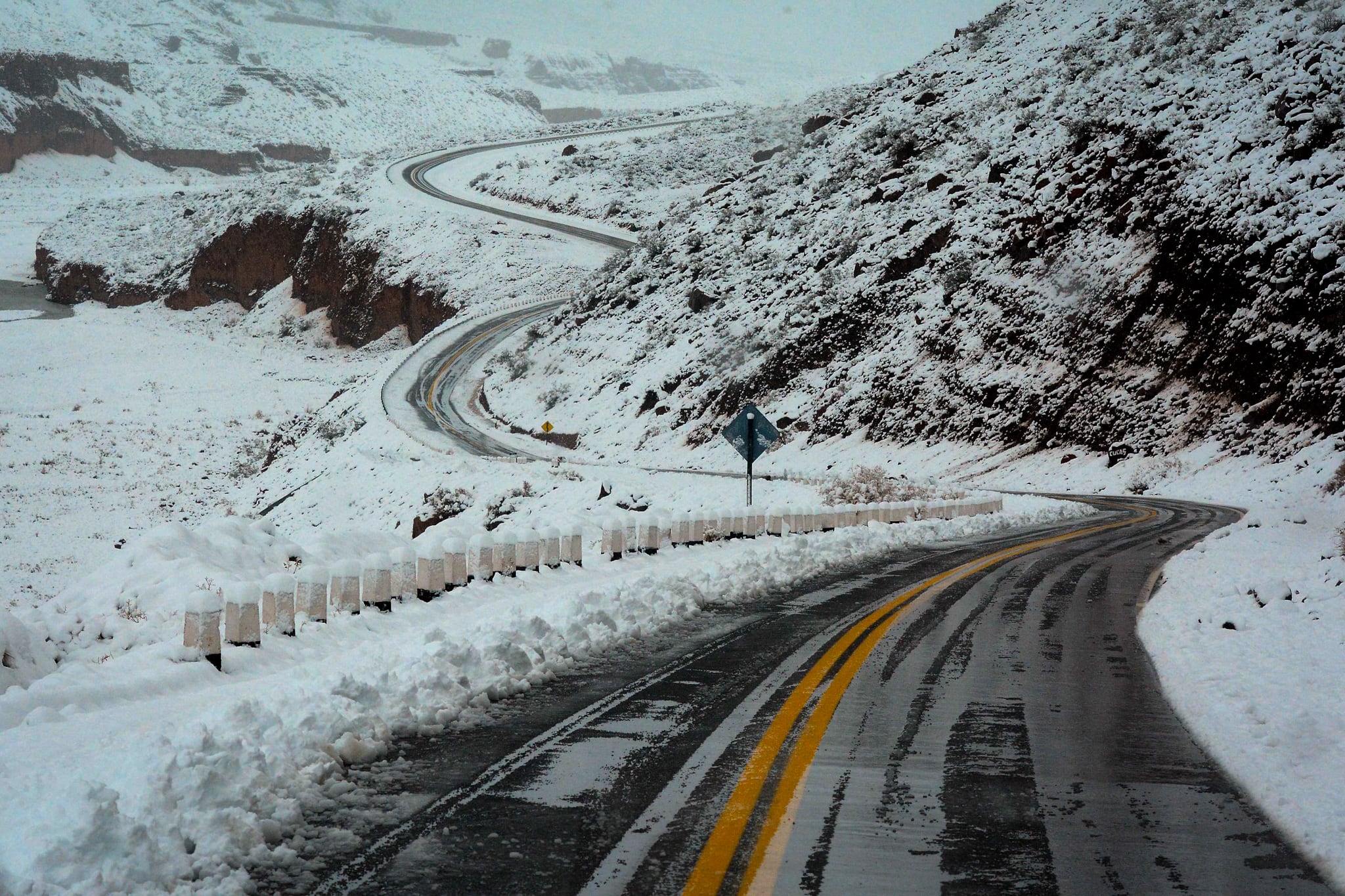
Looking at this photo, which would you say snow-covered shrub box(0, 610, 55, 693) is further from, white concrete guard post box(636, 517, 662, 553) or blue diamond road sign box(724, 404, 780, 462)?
blue diamond road sign box(724, 404, 780, 462)

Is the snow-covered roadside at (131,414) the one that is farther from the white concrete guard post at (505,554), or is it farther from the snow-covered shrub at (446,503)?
the white concrete guard post at (505,554)

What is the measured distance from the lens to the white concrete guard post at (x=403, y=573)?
1027 cm

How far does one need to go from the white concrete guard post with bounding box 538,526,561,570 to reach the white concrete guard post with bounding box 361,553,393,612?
320 centimetres

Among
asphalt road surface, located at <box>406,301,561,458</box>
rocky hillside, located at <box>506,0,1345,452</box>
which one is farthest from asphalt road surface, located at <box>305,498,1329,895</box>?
asphalt road surface, located at <box>406,301,561,458</box>

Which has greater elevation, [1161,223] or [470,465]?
[1161,223]

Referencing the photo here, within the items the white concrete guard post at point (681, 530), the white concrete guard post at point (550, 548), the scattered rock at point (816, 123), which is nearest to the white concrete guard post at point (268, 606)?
the white concrete guard post at point (550, 548)

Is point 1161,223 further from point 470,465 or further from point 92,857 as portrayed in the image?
point 92,857

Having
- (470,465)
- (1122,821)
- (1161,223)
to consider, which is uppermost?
(1161,223)

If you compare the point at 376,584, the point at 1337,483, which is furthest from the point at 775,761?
the point at 1337,483

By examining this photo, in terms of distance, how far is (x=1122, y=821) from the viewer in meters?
4.86

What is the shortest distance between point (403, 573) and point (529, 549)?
2427mm

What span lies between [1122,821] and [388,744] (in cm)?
396

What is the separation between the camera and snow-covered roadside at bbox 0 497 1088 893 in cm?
405

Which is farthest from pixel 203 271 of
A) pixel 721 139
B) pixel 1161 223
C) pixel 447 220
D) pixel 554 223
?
pixel 1161 223
